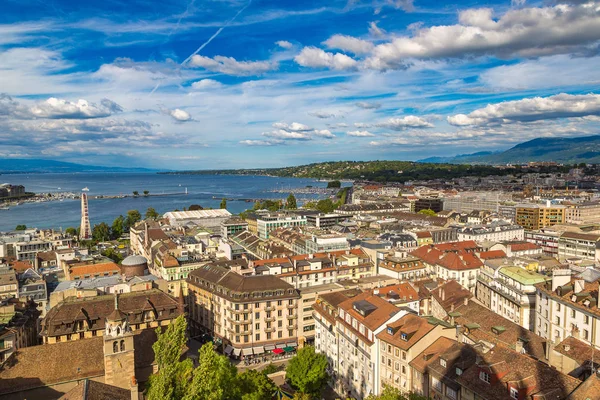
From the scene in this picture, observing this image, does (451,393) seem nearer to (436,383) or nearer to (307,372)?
(436,383)

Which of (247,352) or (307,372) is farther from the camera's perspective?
(247,352)

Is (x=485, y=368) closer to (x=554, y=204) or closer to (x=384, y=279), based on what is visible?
(x=384, y=279)

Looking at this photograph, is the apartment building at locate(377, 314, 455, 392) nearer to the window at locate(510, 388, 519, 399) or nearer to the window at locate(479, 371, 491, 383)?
the window at locate(479, 371, 491, 383)

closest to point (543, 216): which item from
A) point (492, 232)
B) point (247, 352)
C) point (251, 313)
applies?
point (492, 232)

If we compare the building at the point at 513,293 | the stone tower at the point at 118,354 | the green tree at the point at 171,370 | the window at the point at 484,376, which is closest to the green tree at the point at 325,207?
the building at the point at 513,293

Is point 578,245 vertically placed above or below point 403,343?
below

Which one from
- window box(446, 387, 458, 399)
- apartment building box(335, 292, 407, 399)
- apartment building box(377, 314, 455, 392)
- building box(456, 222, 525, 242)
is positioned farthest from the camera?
building box(456, 222, 525, 242)

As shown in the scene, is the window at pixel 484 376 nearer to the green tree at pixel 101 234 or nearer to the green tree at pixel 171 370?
the green tree at pixel 171 370

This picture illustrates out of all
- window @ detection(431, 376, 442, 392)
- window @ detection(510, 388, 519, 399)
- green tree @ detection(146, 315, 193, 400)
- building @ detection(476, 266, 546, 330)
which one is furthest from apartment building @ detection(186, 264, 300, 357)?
window @ detection(510, 388, 519, 399)
